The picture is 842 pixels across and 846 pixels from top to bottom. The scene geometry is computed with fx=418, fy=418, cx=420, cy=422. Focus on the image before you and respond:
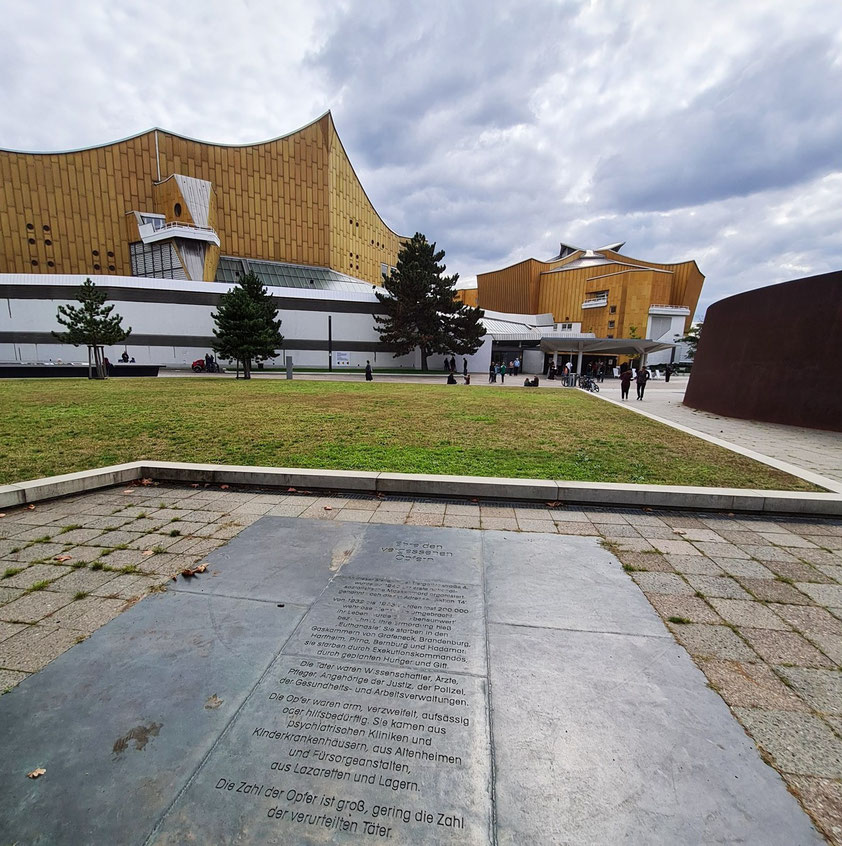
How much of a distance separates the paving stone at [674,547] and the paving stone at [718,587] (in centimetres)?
48

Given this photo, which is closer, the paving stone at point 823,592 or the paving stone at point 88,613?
the paving stone at point 88,613

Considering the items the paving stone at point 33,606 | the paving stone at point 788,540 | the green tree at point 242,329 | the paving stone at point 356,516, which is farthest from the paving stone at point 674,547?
the green tree at point 242,329

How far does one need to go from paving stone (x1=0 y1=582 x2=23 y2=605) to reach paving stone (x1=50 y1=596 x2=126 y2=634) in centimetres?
49

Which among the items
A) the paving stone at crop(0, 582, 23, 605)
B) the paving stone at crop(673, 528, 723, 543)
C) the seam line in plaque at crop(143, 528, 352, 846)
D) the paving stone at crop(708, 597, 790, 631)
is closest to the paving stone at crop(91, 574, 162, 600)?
the paving stone at crop(0, 582, 23, 605)

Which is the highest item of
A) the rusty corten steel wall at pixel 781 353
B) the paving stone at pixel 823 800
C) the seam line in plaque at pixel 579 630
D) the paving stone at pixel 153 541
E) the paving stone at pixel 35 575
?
the rusty corten steel wall at pixel 781 353

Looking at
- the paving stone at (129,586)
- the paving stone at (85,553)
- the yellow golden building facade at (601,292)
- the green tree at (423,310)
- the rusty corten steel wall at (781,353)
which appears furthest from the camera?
the yellow golden building facade at (601,292)

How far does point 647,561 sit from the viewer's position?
3.92 meters

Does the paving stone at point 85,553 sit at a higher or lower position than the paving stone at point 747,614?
lower

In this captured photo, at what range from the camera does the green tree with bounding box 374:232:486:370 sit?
41156 millimetres

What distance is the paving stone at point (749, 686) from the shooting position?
2.30m

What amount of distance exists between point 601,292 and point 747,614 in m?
73.5

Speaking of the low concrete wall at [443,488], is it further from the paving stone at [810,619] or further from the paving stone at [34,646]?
the paving stone at [34,646]

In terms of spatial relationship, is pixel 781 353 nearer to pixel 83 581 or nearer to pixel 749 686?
pixel 749 686

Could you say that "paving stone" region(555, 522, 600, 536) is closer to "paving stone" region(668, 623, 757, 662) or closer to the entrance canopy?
"paving stone" region(668, 623, 757, 662)
